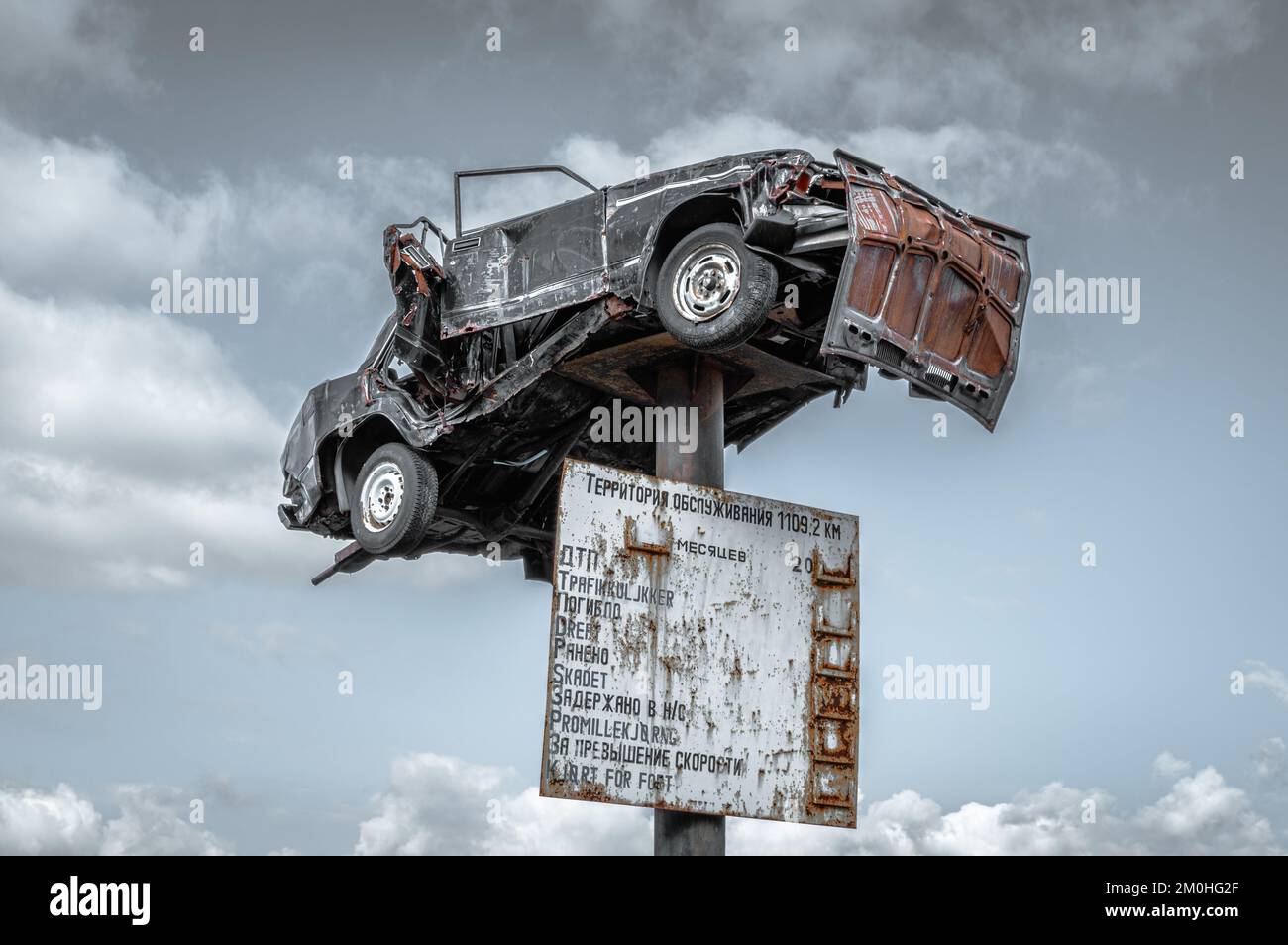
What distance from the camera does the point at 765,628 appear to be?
45.3 feet

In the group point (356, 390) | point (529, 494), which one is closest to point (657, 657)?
point (529, 494)

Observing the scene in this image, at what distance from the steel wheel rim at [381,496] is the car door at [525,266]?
1.87 metres

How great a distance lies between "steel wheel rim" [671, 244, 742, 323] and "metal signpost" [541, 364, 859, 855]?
1544mm

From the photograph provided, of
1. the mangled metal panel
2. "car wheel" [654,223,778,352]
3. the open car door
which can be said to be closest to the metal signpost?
the mangled metal panel

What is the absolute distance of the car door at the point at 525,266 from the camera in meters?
13.9

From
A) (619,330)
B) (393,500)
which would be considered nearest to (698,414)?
(619,330)

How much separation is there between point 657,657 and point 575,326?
3288 millimetres

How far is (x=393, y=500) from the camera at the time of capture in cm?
1616

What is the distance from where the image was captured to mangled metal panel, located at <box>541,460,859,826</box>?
502 inches

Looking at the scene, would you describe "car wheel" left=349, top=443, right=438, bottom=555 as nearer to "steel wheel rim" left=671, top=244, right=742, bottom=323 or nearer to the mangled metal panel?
the mangled metal panel

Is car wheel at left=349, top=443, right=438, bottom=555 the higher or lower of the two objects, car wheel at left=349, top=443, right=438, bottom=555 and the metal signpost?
the higher

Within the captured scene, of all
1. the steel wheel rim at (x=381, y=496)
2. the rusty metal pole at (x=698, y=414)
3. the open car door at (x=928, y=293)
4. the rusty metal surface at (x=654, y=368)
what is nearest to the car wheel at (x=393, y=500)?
the steel wheel rim at (x=381, y=496)

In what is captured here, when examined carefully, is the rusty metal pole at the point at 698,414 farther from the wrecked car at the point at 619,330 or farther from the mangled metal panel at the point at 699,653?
the mangled metal panel at the point at 699,653
